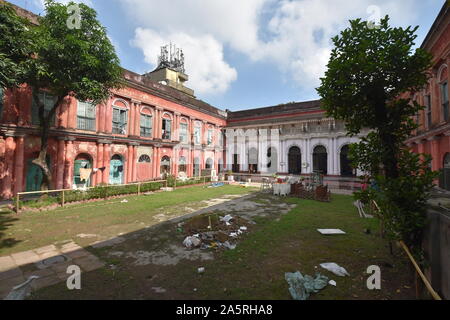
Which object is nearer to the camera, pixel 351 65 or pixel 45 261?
pixel 351 65

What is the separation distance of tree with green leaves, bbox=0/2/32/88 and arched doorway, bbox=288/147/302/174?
2201cm

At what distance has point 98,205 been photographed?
9.87 m

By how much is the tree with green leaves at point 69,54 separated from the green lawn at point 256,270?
805 cm

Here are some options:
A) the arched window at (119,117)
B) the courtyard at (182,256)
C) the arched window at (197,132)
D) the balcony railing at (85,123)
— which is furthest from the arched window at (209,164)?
the courtyard at (182,256)

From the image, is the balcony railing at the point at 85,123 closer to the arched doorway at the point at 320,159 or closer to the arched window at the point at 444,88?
the arched window at the point at 444,88

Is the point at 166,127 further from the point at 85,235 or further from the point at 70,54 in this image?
the point at 85,235

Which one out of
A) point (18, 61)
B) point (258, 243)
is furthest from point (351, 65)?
point (18, 61)

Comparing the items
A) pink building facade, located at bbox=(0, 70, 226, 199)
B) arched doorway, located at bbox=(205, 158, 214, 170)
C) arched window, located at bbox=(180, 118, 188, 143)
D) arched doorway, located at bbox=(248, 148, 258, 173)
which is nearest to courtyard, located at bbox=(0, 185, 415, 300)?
pink building facade, located at bbox=(0, 70, 226, 199)

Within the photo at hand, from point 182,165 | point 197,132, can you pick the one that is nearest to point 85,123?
point 182,165

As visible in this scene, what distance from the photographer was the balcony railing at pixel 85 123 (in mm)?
12891

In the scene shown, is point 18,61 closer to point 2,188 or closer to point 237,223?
point 2,188

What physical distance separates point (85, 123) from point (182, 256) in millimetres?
13047
